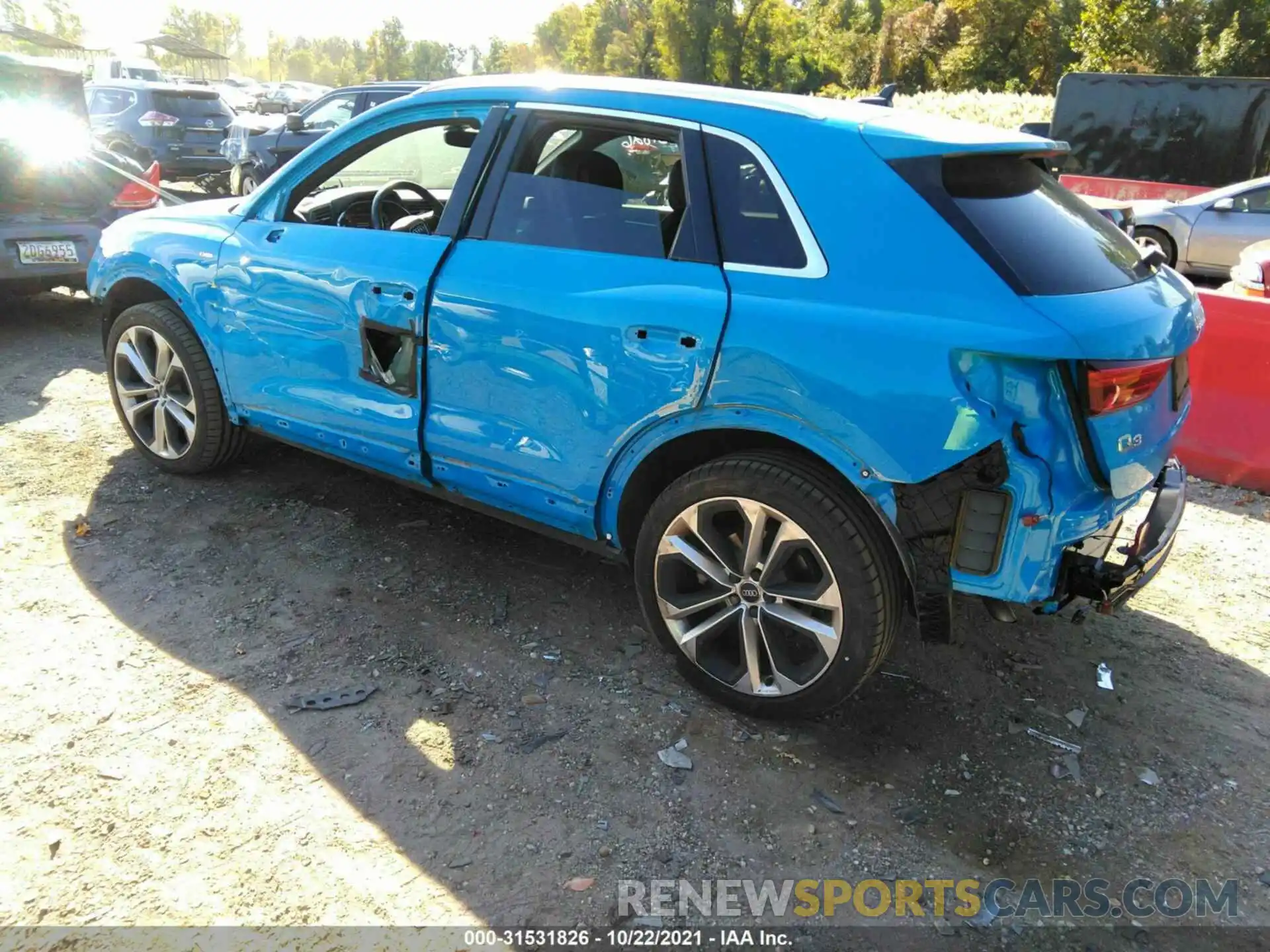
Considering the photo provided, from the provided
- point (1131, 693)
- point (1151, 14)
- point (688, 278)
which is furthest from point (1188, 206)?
point (1151, 14)

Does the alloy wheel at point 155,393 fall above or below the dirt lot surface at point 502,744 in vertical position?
above

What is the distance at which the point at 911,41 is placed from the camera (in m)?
40.3

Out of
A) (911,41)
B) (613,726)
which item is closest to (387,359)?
(613,726)

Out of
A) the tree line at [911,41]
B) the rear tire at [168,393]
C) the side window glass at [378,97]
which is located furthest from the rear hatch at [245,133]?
the tree line at [911,41]

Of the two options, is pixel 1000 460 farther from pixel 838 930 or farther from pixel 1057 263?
pixel 838 930

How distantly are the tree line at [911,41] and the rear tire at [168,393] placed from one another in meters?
30.0

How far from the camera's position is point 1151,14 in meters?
27.4

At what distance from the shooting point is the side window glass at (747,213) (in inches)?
110

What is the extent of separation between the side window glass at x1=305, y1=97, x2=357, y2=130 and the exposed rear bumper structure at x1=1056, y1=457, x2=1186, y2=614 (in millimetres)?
11258

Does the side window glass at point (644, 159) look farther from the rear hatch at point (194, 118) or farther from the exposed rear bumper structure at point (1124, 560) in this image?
the rear hatch at point (194, 118)

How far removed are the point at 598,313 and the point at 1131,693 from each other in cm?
233

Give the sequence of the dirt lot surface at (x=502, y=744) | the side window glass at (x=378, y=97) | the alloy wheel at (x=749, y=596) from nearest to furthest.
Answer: the dirt lot surface at (x=502, y=744)
the alloy wheel at (x=749, y=596)
the side window glass at (x=378, y=97)

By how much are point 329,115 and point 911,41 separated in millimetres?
35334

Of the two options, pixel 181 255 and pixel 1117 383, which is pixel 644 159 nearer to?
pixel 1117 383
